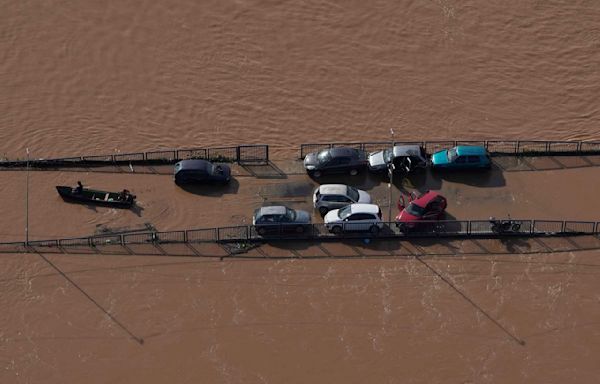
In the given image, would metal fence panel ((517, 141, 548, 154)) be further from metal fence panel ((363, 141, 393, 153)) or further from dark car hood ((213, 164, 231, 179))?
dark car hood ((213, 164, 231, 179))

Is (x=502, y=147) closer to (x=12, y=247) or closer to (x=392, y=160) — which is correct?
(x=392, y=160)

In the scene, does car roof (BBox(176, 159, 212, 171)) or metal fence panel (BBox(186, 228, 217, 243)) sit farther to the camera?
car roof (BBox(176, 159, 212, 171))

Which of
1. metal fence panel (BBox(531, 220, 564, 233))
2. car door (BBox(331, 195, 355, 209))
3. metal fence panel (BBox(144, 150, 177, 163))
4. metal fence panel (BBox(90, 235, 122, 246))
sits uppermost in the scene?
metal fence panel (BBox(144, 150, 177, 163))

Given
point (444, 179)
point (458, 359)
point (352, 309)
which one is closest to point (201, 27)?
point (444, 179)

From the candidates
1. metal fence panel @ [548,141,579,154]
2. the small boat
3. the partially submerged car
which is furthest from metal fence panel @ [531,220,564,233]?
the small boat

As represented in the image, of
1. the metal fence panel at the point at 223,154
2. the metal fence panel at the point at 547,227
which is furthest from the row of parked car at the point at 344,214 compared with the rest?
the metal fence panel at the point at 223,154

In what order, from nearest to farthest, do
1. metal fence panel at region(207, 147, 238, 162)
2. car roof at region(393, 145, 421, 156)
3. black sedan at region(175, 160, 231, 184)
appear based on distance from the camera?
1. black sedan at region(175, 160, 231, 184)
2. car roof at region(393, 145, 421, 156)
3. metal fence panel at region(207, 147, 238, 162)
